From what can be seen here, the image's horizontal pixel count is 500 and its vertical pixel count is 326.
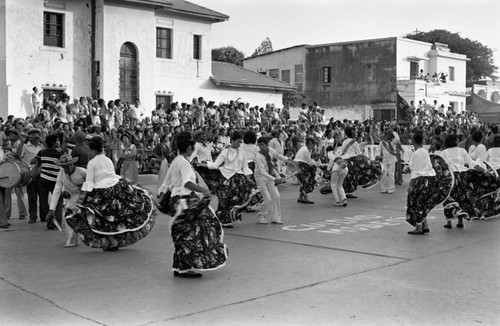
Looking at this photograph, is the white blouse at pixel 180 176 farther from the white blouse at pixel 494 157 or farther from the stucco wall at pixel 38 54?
the stucco wall at pixel 38 54


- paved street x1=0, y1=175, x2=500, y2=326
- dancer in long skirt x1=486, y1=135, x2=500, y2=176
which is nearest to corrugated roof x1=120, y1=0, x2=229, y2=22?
dancer in long skirt x1=486, y1=135, x2=500, y2=176

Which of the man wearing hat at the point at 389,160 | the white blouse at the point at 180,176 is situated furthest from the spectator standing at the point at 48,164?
the man wearing hat at the point at 389,160

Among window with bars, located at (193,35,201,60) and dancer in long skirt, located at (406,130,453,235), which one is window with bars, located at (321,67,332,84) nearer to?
window with bars, located at (193,35,201,60)

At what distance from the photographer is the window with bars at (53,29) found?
28656 millimetres

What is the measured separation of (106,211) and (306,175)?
24.5 ft

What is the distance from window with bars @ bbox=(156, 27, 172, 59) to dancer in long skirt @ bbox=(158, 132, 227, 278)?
26.5 meters

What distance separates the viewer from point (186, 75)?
114ft

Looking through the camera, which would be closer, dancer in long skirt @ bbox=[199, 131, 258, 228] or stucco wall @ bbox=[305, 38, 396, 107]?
dancer in long skirt @ bbox=[199, 131, 258, 228]

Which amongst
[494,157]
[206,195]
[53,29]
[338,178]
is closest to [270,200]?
[338,178]

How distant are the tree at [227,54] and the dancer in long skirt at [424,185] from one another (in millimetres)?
56311

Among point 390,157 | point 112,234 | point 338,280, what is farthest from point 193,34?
point 338,280

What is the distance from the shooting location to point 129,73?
31469 millimetres

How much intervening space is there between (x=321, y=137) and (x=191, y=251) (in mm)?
18516

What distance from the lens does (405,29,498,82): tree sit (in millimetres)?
76706
